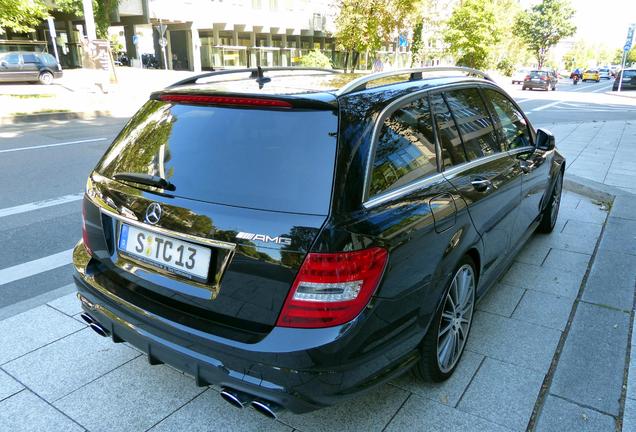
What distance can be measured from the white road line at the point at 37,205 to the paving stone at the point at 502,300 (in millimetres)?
5062

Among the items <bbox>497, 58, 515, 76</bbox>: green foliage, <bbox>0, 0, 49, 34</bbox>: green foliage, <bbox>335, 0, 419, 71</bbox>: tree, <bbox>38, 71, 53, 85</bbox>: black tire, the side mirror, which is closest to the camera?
the side mirror

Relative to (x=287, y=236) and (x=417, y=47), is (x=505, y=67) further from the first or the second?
(x=287, y=236)

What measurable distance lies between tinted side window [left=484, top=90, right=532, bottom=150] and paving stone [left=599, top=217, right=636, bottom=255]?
150cm

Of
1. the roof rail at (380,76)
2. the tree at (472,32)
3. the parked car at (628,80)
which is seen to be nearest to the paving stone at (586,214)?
the roof rail at (380,76)

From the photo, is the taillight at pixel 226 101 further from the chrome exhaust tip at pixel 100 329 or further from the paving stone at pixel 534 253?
the paving stone at pixel 534 253

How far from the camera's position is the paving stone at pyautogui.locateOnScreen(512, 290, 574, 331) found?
135 inches

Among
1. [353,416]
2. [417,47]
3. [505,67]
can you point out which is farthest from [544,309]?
[505,67]

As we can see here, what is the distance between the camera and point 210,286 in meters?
2.06

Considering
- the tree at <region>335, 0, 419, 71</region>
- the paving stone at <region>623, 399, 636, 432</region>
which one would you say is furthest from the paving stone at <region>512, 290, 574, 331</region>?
the tree at <region>335, 0, 419, 71</region>

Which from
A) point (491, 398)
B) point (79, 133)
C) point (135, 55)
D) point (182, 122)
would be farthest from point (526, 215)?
point (135, 55)

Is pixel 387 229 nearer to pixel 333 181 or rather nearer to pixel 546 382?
pixel 333 181

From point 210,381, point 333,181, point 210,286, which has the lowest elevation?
point 210,381

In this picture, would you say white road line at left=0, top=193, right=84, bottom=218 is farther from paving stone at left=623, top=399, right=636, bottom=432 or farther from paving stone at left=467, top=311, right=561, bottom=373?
paving stone at left=623, top=399, right=636, bottom=432

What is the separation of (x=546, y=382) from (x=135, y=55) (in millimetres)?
46211
